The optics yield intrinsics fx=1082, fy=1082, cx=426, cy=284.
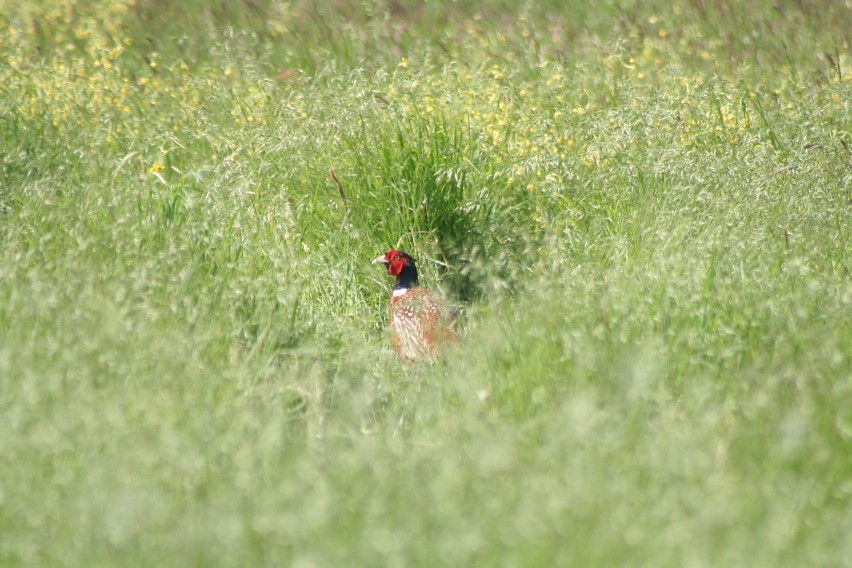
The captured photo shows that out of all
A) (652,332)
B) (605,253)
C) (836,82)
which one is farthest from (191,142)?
(836,82)

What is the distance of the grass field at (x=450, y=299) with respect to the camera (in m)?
2.36

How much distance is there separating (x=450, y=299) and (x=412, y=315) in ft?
1.56

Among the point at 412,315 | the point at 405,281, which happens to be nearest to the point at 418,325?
the point at 412,315

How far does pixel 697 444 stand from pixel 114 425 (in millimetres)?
1482

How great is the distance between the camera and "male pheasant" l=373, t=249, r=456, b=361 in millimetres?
4254

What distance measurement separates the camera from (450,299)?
486 cm

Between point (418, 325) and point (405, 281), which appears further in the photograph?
point (405, 281)

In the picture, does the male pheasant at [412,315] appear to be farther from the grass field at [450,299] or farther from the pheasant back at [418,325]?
the grass field at [450,299]

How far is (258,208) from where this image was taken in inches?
192

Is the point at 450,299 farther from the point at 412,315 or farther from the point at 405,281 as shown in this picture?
the point at 412,315

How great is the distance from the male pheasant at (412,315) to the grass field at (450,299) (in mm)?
107

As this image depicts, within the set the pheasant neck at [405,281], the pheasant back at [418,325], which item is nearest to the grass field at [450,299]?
the pheasant back at [418,325]

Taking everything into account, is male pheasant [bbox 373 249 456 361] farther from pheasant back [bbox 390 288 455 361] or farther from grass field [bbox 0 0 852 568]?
grass field [bbox 0 0 852 568]

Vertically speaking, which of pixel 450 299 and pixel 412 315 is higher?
pixel 412 315
